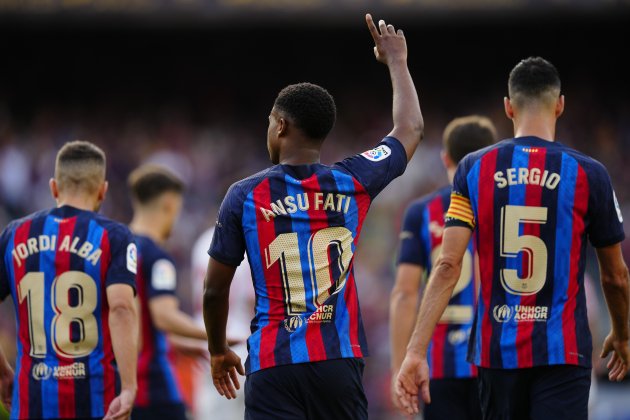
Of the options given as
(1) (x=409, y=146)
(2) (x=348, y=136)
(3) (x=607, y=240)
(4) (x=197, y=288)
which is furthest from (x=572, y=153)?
(2) (x=348, y=136)

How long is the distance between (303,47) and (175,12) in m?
4.50

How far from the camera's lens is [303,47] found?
2061cm

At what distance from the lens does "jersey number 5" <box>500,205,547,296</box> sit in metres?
5.22

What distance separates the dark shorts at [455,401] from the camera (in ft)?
21.8

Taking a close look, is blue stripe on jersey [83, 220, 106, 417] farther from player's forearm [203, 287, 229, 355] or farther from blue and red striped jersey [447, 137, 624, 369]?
blue and red striped jersey [447, 137, 624, 369]

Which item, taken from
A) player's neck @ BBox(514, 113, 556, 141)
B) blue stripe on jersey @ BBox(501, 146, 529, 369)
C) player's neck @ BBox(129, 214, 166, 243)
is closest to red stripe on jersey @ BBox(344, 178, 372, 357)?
blue stripe on jersey @ BBox(501, 146, 529, 369)

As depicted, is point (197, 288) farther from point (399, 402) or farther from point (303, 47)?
point (303, 47)

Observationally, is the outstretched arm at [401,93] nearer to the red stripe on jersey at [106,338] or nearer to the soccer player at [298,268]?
the soccer player at [298,268]

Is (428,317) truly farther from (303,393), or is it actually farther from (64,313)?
(64,313)

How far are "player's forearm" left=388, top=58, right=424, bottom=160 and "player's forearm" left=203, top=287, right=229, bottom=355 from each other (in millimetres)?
1165

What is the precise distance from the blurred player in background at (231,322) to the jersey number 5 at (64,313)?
350 cm

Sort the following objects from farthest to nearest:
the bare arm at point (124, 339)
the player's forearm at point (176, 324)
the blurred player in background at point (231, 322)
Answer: the blurred player in background at point (231, 322)
the player's forearm at point (176, 324)
the bare arm at point (124, 339)

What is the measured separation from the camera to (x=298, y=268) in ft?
16.1

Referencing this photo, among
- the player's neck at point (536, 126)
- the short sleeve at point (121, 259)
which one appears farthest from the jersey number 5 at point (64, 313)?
the player's neck at point (536, 126)
